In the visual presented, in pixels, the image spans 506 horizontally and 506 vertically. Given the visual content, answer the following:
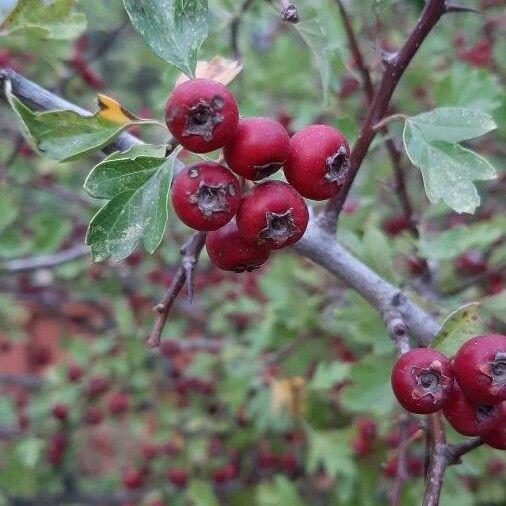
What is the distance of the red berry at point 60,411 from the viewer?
2.47m

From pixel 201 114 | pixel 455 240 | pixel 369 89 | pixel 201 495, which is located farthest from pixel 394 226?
pixel 201 114

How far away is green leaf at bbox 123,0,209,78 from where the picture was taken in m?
0.84

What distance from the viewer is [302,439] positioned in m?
2.34

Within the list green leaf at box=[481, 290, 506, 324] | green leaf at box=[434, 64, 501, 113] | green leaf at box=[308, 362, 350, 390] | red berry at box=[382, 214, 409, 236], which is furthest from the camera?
red berry at box=[382, 214, 409, 236]

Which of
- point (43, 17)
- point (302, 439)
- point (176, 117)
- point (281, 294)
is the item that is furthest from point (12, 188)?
point (176, 117)

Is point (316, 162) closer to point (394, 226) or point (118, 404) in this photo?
point (394, 226)

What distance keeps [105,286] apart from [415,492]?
5.37 ft

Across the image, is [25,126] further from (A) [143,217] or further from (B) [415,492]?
(B) [415,492]

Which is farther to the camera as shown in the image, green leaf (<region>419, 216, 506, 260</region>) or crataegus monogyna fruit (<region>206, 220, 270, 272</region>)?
green leaf (<region>419, 216, 506, 260</region>)

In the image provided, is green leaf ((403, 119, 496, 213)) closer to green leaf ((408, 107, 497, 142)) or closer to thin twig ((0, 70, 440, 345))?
green leaf ((408, 107, 497, 142))

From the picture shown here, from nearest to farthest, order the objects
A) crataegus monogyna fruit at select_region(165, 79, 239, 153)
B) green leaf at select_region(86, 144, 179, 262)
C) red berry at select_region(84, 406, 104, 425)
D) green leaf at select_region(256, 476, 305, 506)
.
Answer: crataegus monogyna fruit at select_region(165, 79, 239, 153) → green leaf at select_region(86, 144, 179, 262) → green leaf at select_region(256, 476, 305, 506) → red berry at select_region(84, 406, 104, 425)

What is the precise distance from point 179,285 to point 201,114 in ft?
0.68

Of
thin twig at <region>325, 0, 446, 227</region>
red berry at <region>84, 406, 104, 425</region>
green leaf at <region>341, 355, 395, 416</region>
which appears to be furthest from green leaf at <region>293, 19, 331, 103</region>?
red berry at <region>84, 406, 104, 425</region>

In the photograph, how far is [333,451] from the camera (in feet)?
6.11
